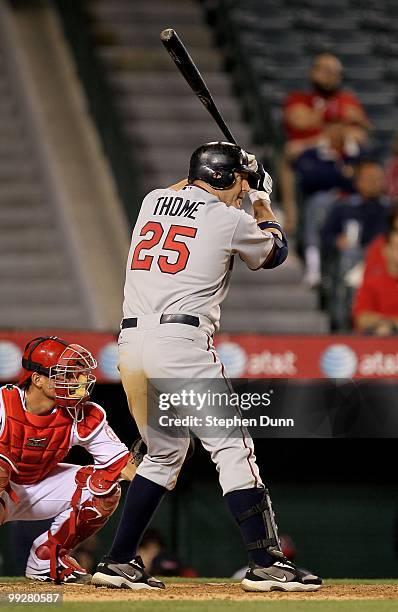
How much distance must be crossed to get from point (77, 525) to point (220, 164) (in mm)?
1602

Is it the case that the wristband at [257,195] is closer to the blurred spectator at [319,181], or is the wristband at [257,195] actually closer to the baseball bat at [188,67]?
the baseball bat at [188,67]

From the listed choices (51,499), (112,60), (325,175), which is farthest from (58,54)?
(51,499)

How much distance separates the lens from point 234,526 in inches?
374

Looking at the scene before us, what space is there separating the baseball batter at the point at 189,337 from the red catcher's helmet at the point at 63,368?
269 mm

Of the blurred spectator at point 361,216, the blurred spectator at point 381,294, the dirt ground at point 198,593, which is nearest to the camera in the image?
the dirt ground at point 198,593

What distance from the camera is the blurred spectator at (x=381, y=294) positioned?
29.1 feet

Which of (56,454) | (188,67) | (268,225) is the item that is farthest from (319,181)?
(56,454)

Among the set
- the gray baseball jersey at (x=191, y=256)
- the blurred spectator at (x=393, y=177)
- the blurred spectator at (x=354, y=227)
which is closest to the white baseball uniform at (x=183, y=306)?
the gray baseball jersey at (x=191, y=256)

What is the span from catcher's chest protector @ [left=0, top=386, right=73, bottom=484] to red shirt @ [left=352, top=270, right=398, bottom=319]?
11.5 feet

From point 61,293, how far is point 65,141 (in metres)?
1.86

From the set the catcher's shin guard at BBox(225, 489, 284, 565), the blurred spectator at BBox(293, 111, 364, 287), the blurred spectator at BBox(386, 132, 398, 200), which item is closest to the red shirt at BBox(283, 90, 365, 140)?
the blurred spectator at BBox(293, 111, 364, 287)

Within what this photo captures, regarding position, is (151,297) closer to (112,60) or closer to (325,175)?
(325,175)

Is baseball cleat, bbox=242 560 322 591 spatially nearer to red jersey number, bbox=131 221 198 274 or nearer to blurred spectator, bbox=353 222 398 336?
red jersey number, bbox=131 221 198 274

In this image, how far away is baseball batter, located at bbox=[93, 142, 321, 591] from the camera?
5.36m
